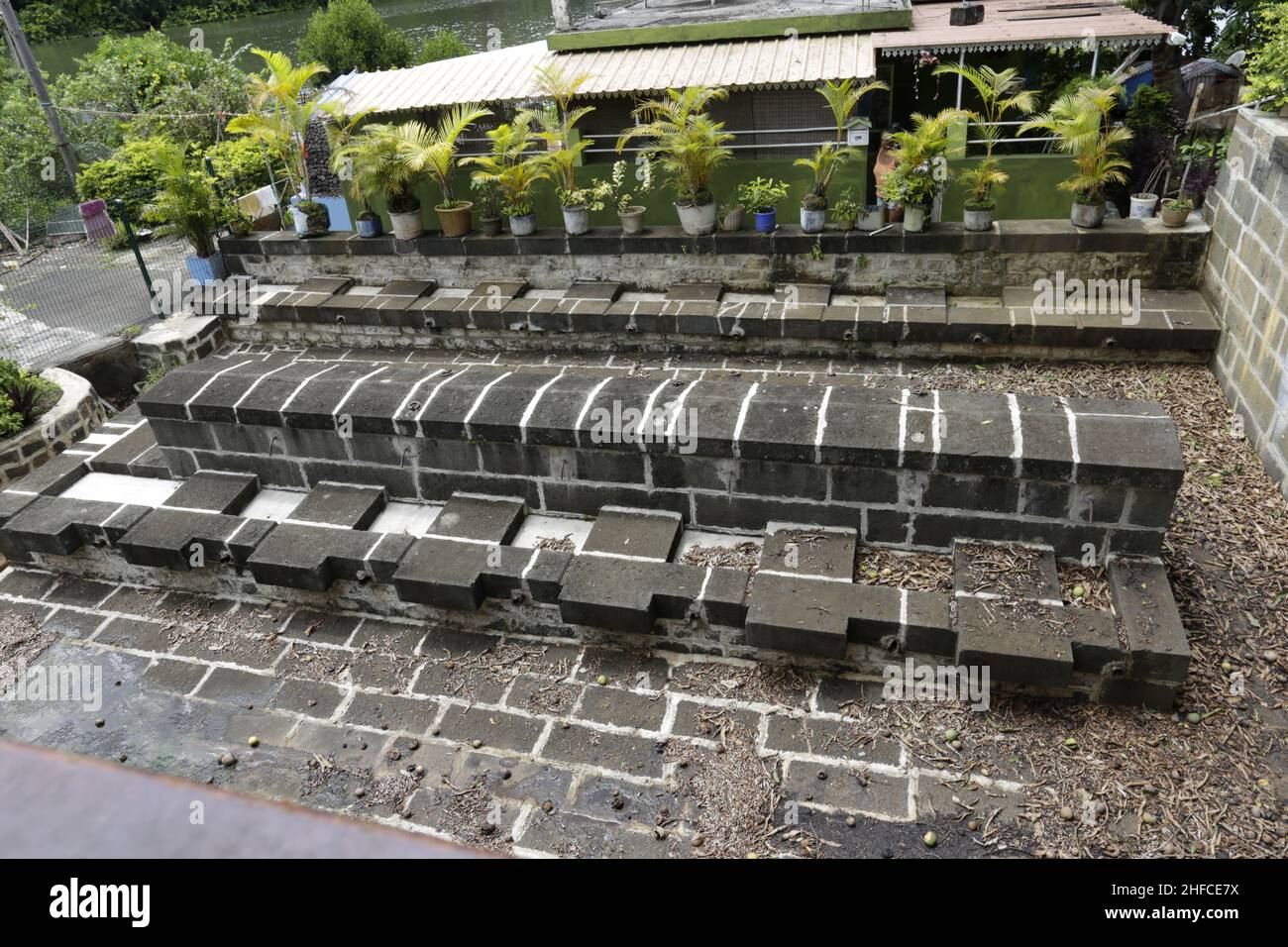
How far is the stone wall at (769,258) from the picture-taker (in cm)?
780

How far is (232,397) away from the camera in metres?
5.23

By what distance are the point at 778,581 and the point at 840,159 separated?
6.17m

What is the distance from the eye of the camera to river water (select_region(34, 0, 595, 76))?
37.1 m

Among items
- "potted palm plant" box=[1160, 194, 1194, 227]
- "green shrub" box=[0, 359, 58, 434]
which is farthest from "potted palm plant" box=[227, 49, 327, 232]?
"potted palm plant" box=[1160, 194, 1194, 227]

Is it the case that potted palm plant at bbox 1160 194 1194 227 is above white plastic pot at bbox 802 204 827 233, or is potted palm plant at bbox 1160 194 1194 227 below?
above

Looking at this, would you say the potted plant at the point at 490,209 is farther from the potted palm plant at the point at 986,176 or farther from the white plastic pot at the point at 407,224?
the potted palm plant at the point at 986,176

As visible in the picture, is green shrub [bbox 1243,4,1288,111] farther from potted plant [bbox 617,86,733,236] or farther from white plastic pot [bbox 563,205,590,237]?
white plastic pot [bbox 563,205,590,237]

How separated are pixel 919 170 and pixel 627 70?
13.5 feet

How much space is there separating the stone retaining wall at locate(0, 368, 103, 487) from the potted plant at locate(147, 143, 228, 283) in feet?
9.60

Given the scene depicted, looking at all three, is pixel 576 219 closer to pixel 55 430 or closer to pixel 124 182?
pixel 55 430

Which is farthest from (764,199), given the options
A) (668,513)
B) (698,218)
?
(668,513)

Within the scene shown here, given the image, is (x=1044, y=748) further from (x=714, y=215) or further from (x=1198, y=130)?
(x=1198, y=130)

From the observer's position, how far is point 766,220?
28.8 ft
